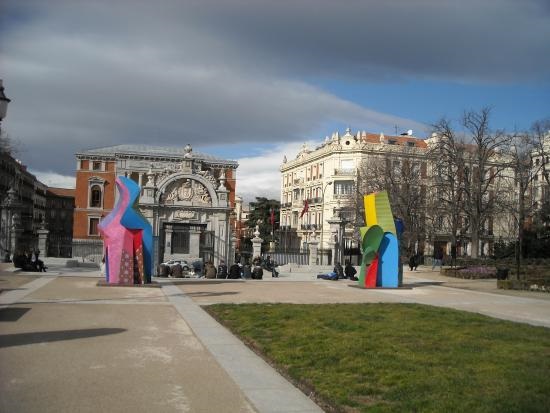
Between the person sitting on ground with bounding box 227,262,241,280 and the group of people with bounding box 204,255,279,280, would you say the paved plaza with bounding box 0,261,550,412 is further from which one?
the person sitting on ground with bounding box 227,262,241,280

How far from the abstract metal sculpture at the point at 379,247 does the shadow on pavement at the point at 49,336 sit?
618 inches

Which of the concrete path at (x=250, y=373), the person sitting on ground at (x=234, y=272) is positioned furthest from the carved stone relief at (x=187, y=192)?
the concrete path at (x=250, y=373)

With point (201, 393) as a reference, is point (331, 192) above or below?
above

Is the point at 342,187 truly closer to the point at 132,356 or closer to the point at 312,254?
the point at 312,254

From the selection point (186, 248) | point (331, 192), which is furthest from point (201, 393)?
point (331, 192)

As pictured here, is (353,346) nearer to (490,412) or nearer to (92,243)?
(490,412)

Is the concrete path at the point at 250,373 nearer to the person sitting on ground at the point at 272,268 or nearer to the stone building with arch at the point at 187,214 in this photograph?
the person sitting on ground at the point at 272,268

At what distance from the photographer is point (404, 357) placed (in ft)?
29.8

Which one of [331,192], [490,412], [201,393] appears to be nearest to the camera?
[490,412]

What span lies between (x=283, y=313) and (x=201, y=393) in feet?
25.1

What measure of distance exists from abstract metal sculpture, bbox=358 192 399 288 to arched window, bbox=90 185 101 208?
59.5 metres

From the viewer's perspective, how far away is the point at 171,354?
9281mm

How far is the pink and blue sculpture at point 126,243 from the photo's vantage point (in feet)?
72.6

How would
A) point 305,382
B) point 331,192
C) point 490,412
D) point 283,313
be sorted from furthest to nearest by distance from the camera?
1. point 331,192
2. point 283,313
3. point 305,382
4. point 490,412
